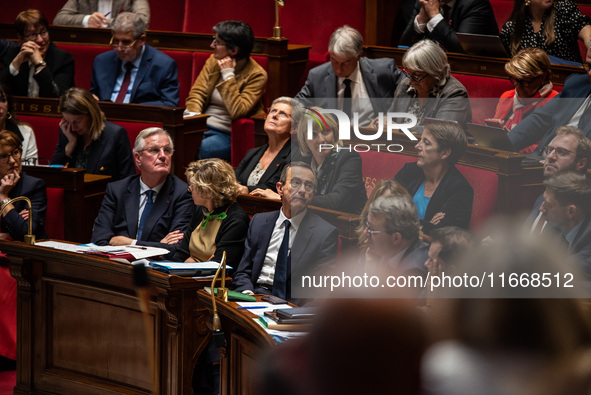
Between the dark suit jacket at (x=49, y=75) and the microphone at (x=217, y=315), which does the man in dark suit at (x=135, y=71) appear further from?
the microphone at (x=217, y=315)

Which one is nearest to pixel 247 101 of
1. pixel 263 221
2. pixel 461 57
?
pixel 461 57

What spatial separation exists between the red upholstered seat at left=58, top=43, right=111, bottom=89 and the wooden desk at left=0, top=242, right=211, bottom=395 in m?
2.43

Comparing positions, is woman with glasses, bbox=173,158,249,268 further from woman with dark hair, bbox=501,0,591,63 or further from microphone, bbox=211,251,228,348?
woman with dark hair, bbox=501,0,591,63

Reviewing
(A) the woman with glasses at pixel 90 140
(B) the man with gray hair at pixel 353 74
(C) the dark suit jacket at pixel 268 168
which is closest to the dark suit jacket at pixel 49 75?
(A) the woman with glasses at pixel 90 140

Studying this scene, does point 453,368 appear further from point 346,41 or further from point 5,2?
point 5,2

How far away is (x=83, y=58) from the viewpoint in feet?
17.9

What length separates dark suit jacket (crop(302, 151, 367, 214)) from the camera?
161 centimetres

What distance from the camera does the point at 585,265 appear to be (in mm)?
1346

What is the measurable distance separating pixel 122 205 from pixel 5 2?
375 centimetres

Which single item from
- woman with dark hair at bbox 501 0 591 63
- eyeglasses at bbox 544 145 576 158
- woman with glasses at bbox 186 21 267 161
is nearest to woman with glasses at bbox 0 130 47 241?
woman with glasses at bbox 186 21 267 161

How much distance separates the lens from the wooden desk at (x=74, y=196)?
3805 millimetres

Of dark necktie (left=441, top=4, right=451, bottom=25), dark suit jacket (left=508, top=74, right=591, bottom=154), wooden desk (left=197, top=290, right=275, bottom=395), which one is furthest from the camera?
dark necktie (left=441, top=4, right=451, bottom=25)

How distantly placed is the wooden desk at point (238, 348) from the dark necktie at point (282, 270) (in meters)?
0.19

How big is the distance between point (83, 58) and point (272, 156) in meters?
2.23
